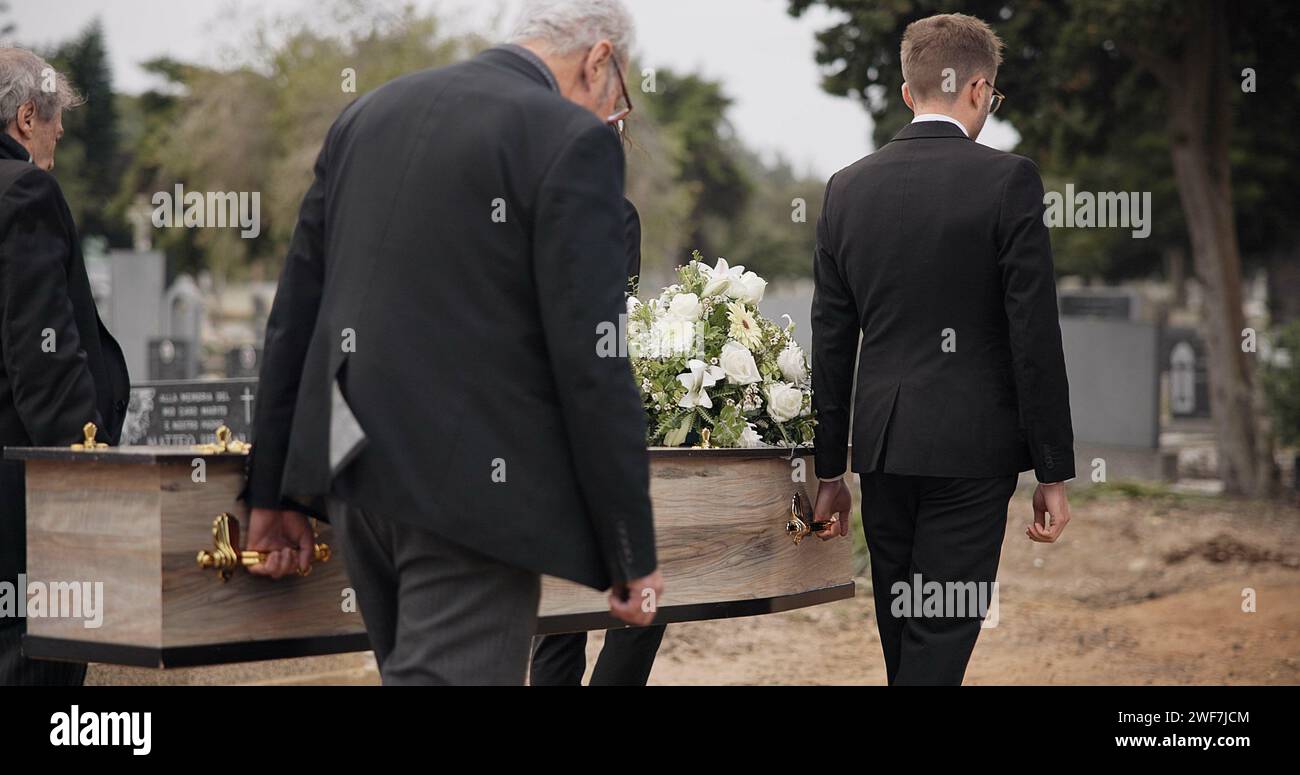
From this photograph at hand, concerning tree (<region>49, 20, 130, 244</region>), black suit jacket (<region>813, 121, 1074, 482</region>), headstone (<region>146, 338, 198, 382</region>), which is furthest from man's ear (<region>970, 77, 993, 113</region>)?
tree (<region>49, 20, 130, 244</region>)

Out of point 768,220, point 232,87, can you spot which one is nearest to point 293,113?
point 232,87

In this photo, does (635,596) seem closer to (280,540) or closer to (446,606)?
(446,606)

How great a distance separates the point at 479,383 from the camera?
2.68 m

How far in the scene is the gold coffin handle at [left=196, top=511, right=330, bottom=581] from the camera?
9.74ft

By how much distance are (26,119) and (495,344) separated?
191 cm

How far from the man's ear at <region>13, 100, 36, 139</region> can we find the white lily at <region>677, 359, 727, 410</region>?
6.34 ft

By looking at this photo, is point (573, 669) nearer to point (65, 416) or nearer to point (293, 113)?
point (65, 416)

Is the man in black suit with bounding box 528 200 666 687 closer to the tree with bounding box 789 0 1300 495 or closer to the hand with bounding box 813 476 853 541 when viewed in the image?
the hand with bounding box 813 476 853 541

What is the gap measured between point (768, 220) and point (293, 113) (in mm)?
41641

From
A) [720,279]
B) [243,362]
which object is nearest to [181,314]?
[243,362]

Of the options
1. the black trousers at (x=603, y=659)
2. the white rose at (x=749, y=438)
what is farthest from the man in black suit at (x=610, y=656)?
the white rose at (x=749, y=438)

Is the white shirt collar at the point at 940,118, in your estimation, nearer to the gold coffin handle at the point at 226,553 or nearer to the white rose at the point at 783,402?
the white rose at the point at 783,402

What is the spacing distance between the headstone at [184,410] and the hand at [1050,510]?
21.6 ft

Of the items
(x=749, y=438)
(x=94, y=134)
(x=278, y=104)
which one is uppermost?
(x=94, y=134)
